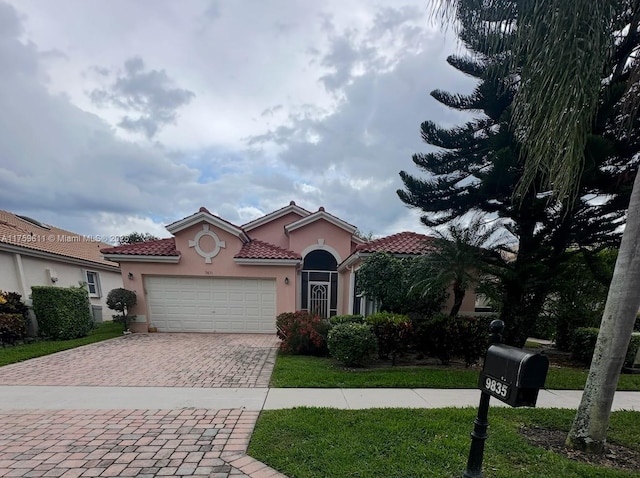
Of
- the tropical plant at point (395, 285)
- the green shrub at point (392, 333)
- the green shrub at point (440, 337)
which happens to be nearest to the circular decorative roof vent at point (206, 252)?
the tropical plant at point (395, 285)

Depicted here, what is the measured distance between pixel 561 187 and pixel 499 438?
10.4 ft

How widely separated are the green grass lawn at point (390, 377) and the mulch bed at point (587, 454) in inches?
73.5

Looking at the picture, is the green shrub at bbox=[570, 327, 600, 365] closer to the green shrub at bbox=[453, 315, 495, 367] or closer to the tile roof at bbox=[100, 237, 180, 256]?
the green shrub at bbox=[453, 315, 495, 367]

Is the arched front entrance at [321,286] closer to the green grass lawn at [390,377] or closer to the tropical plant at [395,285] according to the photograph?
the tropical plant at [395,285]

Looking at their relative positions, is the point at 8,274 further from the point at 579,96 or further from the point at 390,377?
the point at 579,96

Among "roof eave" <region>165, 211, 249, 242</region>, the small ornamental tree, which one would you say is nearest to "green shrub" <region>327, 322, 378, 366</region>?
"roof eave" <region>165, 211, 249, 242</region>

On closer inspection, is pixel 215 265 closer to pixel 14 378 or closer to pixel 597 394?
pixel 14 378

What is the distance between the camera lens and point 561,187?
12.4ft

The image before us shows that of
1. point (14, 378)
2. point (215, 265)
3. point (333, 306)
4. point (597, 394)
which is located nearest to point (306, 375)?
point (597, 394)

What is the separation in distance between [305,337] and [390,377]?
284 cm

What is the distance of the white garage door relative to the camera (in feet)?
38.4

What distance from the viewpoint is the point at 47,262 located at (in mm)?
12812

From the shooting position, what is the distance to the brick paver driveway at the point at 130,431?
9.52 feet

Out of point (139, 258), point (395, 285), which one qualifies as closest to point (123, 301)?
point (139, 258)
